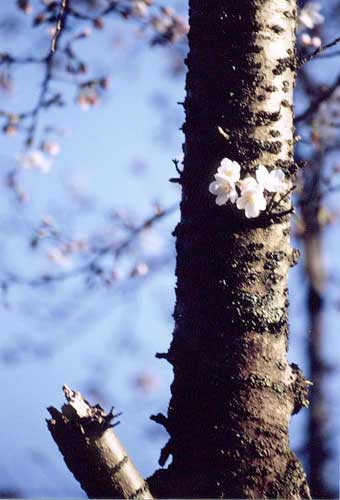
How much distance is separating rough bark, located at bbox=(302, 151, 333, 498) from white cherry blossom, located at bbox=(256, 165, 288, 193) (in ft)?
10.3

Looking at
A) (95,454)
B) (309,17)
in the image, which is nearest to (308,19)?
(309,17)

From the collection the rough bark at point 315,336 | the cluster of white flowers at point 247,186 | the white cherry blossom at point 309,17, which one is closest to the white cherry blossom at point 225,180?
the cluster of white flowers at point 247,186

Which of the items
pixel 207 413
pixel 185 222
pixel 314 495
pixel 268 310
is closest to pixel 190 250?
pixel 185 222

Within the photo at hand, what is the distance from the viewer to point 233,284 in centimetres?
134

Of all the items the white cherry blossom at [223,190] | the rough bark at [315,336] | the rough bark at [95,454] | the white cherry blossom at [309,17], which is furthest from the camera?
the rough bark at [315,336]

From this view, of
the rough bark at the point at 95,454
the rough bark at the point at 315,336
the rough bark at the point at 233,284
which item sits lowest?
the rough bark at the point at 95,454

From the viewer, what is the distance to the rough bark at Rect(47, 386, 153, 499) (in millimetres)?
1171

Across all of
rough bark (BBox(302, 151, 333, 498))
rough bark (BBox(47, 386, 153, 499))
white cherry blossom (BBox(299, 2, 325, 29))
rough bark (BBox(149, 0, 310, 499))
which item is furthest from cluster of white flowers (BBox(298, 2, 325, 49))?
rough bark (BBox(47, 386, 153, 499))

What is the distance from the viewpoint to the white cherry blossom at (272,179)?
1377 millimetres

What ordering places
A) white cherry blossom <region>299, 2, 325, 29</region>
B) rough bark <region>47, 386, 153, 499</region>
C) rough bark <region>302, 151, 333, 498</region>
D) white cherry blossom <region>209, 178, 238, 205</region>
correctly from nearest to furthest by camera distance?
1. rough bark <region>47, 386, 153, 499</region>
2. white cherry blossom <region>209, 178, 238, 205</region>
3. white cherry blossom <region>299, 2, 325, 29</region>
4. rough bark <region>302, 151, 333, 498</region>

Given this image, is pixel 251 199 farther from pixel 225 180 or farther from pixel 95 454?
pixel 95 454

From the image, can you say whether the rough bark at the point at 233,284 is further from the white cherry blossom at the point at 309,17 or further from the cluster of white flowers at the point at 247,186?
the white cherry blossom at the point at 309,17

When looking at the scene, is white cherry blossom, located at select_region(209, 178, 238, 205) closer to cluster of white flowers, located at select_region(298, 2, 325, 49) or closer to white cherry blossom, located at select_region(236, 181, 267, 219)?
white cherry blossom, located at select_region(236, 181, 267, 219)

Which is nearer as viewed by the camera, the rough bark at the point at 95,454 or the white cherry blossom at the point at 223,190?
the rough bark at the point at 95,454
